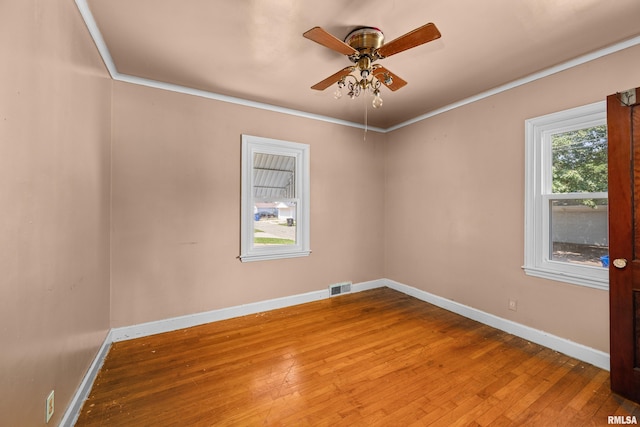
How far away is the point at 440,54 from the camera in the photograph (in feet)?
8.00

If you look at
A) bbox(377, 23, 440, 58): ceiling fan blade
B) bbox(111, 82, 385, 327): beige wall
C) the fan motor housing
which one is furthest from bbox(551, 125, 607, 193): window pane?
bbox(111, 82, 385, 327): beige wall

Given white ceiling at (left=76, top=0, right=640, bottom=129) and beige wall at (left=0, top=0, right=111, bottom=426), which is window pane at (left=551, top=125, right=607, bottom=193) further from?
beige wall at (left=0, top=0, right=111, bottom=426)

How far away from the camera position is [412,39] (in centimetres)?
178

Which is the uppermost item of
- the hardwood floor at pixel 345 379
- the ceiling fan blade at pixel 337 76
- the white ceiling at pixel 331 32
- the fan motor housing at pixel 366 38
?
the white ceiling at pixel 331 32

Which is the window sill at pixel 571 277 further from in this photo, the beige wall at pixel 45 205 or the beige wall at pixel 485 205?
the beige wall at pixel 45 205

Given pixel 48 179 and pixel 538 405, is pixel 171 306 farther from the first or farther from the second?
pixel 538 405

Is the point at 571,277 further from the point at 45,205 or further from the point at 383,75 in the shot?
the point at 45,205

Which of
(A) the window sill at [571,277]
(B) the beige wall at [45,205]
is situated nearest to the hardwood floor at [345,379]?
(B) the beige wall at [45,205]

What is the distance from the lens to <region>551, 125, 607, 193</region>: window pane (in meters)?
2.43

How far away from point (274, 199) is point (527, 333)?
316 cm

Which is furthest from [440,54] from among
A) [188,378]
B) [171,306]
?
[171,306]

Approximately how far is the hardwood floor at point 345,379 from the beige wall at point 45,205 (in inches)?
18.8

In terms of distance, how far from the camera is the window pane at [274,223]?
3.66m

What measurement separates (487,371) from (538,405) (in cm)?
40
